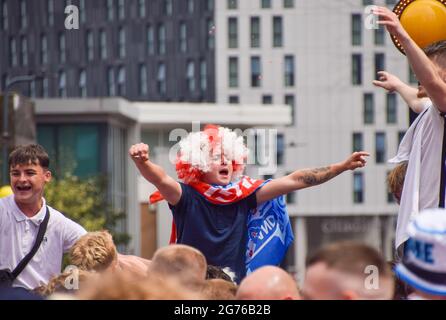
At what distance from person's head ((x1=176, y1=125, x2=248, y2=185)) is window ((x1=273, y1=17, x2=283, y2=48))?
72.7 m

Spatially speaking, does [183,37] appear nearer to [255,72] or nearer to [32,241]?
[255,72]

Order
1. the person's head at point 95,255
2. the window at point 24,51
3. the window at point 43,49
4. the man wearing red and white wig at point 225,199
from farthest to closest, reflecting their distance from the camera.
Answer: the window at point 43,49 < the window at point 24,51 < the man wearing red and white wig at point 225,199 < the person's head at point 95,255

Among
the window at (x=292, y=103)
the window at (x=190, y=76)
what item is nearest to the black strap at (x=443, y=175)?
the window at (x=292, y=103)

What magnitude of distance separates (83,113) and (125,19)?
1098 inches

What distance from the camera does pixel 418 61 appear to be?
503cm

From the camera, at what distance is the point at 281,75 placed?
79.0 meters

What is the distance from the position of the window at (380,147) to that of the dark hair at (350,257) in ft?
245

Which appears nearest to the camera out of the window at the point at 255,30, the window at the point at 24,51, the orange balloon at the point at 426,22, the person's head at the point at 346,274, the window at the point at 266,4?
the person's head at the point at 346,274

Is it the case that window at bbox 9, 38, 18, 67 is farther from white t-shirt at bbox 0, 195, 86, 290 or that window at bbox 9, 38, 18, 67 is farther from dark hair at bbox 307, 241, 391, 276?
dark hair at bbox 307, 241, 391, 276

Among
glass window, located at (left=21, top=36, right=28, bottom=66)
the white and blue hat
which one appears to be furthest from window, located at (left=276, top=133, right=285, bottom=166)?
the white and blue hat

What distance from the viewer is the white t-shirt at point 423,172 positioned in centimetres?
528

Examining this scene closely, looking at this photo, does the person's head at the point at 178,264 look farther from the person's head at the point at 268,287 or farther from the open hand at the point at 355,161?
the open hand at the point at 355,161

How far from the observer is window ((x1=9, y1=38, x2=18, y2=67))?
265ft

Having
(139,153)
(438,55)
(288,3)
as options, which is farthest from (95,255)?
(288,3)
